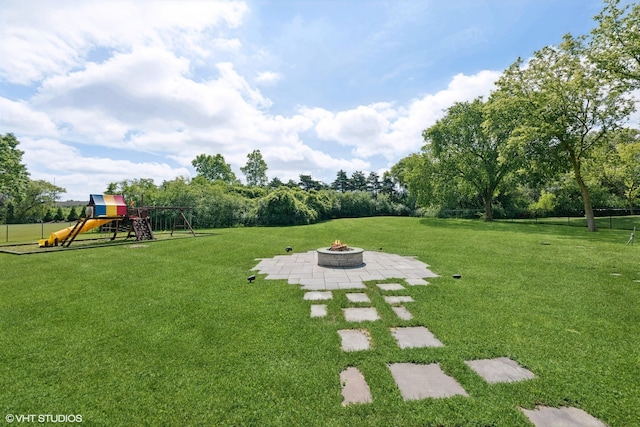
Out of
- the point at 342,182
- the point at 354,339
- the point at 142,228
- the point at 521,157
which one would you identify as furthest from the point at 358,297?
the point at 342,182

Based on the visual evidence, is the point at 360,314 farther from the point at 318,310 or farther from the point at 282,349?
the point at 282,349

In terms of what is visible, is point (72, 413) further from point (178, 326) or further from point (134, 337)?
point (178, 326)

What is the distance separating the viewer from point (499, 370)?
2.86m

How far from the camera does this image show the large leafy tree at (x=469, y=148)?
22.1 metres

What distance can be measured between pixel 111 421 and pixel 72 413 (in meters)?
0.42

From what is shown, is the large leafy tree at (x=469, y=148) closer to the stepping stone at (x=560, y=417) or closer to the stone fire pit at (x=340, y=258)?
the stone fire pit at (x=340, y=258)

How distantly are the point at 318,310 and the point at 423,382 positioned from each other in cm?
213

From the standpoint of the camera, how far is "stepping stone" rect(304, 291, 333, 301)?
5121 mm

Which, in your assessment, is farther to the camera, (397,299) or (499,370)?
(397,299)

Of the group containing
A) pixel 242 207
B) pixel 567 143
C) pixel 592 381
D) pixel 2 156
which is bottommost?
pixel 592 381

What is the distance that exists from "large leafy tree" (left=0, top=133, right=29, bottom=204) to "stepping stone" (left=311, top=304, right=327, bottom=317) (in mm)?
29759

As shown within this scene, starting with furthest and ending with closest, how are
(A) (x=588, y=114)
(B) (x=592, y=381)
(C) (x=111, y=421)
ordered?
(A) (x=588, y=114), (B) (x=592, y=381), (C) (x=111, y=421)

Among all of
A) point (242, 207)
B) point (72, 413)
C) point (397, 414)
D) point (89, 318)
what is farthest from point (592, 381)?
point (242, 207)

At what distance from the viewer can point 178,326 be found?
3957 mm
